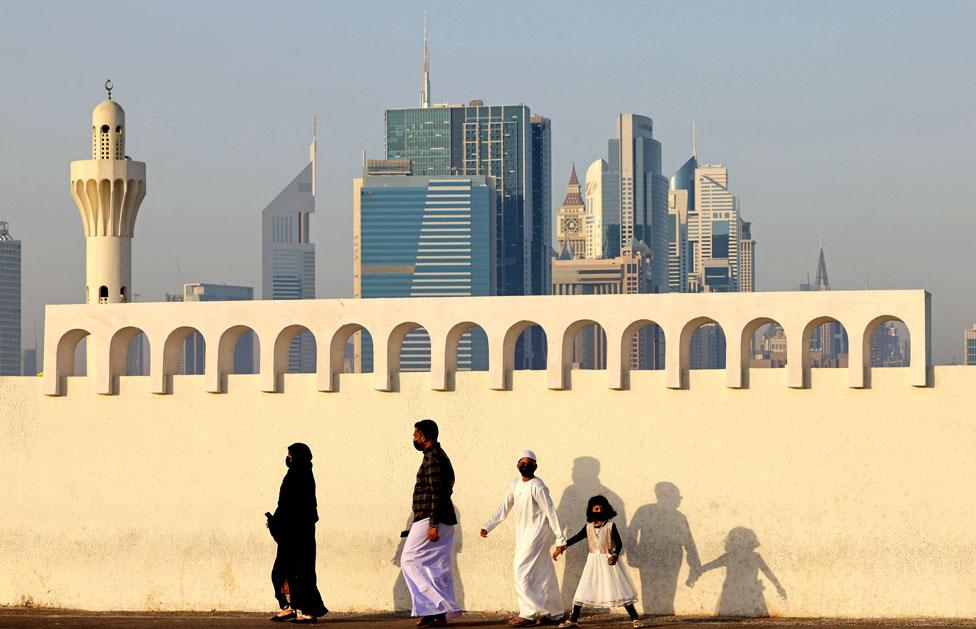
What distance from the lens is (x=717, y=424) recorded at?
16.3 meters

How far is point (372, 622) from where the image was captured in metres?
16.0

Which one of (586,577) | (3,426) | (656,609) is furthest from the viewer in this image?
(3,426)

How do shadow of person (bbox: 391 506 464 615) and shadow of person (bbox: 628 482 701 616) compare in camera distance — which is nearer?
shadow of person (bbox: 628 482 701 616)

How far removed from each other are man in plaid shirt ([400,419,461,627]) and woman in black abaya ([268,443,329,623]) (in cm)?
116

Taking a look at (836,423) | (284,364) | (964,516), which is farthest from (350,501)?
(964,516)

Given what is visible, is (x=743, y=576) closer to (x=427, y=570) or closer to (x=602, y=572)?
(x=602, y=572)

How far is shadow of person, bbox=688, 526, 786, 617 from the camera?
16.1 meters

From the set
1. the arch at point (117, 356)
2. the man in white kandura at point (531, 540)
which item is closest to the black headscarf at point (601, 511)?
the man in white kandura at point (531, 540)

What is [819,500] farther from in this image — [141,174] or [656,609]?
[141,174]

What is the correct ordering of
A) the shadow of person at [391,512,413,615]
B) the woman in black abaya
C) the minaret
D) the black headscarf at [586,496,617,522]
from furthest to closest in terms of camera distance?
the minaret
the shadow of person at [391,512,413,615]
the woman in black abaya
the black headscarf at [586,496,617,522]

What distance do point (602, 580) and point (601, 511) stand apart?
693mm

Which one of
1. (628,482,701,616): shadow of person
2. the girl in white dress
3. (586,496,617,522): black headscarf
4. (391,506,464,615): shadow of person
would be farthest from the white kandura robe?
(391,506,464,615): shadow of person

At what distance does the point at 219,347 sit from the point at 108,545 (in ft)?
9.13

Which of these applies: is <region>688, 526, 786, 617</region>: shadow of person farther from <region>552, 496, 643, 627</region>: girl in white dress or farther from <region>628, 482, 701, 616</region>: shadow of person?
<region>552, 496, 643, 627</region>: girl in white dress
